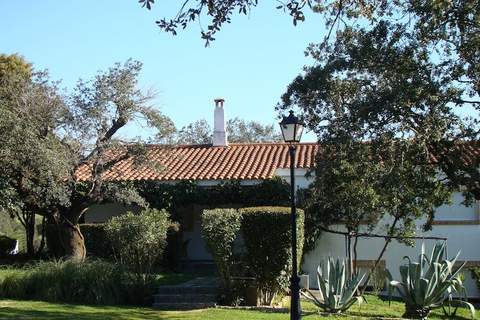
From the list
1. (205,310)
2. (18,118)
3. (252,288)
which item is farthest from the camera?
(18,118)

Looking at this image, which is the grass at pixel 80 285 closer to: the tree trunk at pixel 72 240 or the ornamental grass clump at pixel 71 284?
the ornamental grass clump at pixel 71 284

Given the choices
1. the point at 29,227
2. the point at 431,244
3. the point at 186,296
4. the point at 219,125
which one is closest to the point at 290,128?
the point at 186,296

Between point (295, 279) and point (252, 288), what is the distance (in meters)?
3.57

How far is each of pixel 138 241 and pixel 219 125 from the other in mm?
11960

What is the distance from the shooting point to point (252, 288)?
14.3 m

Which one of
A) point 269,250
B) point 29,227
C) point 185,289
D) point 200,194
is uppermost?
point 200,194

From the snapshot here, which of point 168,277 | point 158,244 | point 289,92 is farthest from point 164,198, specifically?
point 289,92

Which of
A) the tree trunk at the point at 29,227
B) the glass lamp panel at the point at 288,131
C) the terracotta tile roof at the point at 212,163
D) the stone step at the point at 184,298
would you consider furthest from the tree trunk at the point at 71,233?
the glass lamp panel at the point at 288,131

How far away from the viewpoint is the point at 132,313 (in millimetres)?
13148

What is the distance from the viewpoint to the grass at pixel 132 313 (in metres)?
12.3

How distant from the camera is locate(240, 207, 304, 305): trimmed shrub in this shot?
14.2 metres

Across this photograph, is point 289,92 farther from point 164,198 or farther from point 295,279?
point 164,198

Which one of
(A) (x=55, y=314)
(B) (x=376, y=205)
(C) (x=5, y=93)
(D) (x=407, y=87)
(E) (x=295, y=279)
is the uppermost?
(C) (x=5, y=93)

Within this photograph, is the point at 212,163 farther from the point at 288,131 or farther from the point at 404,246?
the point at 288,131
